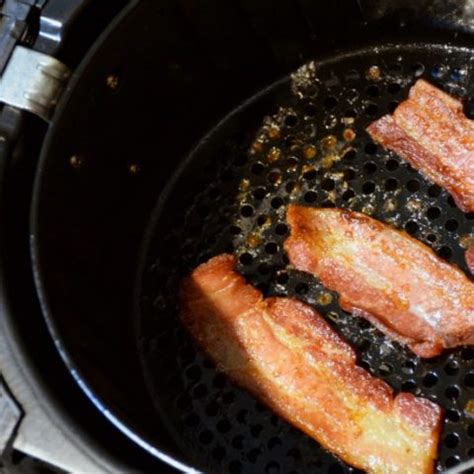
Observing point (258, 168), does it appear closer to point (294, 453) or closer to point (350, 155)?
point (350, 155)

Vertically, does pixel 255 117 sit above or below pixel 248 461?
above

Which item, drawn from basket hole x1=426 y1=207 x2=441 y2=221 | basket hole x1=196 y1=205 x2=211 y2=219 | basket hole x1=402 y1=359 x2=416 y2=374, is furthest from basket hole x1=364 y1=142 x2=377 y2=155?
basket hole x1=402 y1=359 x2=416 y2=374

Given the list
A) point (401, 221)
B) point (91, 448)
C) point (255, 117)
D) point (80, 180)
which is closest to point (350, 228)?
point (401, 221)

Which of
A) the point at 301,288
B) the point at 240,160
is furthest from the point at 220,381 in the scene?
the point at 240,160

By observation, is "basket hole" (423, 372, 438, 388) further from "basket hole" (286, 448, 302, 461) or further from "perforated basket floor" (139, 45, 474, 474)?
"basket hole" (286, 448, 302, 461)

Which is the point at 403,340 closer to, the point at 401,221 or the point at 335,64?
the point at 401,221

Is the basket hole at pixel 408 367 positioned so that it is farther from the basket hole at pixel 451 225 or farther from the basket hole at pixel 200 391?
the basket hole at pixel 200 391
